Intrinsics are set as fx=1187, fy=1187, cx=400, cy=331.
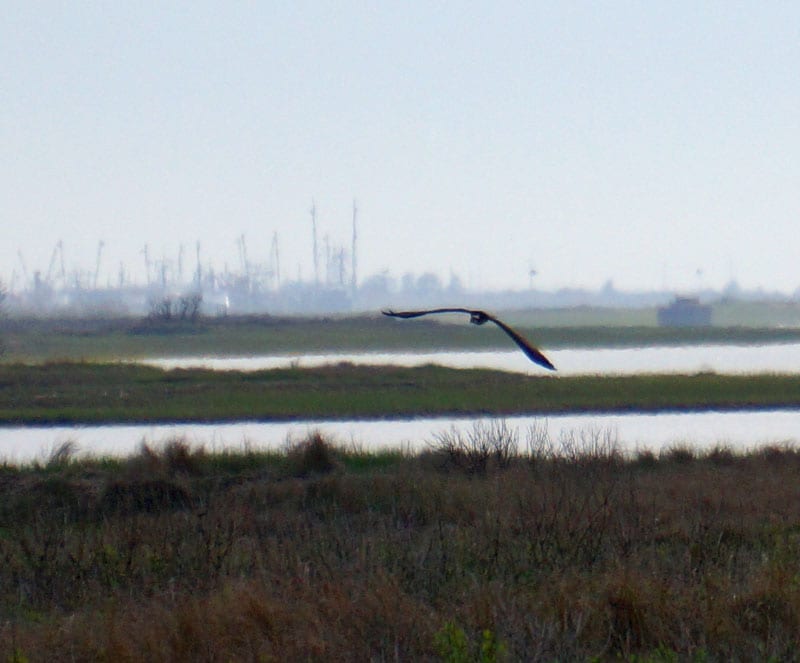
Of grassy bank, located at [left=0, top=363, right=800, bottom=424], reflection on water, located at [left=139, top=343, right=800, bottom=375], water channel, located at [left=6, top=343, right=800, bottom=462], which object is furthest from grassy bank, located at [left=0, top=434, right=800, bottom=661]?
reflection on water, located at [left=139, top=343, right=800, bottom=375]

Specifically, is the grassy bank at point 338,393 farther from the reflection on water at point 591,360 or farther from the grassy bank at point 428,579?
the grassy bank at point 428,579

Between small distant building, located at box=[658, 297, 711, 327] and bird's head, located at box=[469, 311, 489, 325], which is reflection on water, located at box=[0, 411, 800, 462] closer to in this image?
bird's head, located at box=[469, 311, 489, 325]

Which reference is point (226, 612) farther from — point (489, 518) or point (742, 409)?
point (742, 409)

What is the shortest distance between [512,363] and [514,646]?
4804 centimetres

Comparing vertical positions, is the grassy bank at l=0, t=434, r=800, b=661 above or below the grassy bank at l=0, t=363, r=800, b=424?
above

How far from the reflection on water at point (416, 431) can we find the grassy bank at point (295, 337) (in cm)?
2751

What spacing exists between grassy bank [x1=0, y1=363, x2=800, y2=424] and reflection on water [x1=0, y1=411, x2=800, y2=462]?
1283 millimetres

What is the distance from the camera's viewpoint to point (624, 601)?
8.00 m

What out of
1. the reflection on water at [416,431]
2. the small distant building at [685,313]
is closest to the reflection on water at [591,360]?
the reflection on water at [416,431]

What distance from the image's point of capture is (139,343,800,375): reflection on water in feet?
160

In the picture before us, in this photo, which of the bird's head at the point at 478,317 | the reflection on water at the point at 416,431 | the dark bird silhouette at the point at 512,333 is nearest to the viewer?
the dark bird silhouette at the point at 512,333

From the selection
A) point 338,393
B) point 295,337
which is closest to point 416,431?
point 338,393

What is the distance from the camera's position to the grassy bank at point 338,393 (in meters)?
34.6

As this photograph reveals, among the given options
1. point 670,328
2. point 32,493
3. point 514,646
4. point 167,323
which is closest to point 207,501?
point 32,493
